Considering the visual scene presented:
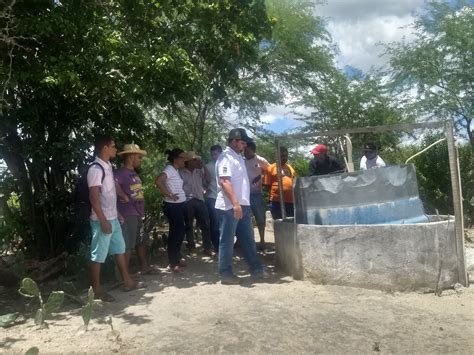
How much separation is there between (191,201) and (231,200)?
1983mm

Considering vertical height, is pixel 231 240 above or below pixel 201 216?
below

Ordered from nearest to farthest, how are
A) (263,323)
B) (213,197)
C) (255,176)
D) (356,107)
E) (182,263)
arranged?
1. (263,323)
2. (182,263)
3. (255,176)
4. (213,197)
5. (356,107)

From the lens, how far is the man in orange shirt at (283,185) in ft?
25.5

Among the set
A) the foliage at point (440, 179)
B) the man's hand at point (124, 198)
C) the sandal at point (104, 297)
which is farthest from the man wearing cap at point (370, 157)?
the sandal at point (104, 297)

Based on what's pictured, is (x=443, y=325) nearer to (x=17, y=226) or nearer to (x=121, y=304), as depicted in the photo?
(x=121, y=304)

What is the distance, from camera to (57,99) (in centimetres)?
634

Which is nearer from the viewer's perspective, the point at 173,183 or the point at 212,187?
the point at 173,183

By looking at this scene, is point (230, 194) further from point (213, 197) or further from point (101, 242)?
point (213, 197)

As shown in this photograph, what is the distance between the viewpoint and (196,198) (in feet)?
25.1

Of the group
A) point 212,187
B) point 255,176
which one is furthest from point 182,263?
point 255,176

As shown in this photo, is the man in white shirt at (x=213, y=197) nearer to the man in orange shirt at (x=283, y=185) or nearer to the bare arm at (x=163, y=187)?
the man in orange shirt at (x=283, y=185)

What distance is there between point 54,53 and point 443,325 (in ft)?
16.6


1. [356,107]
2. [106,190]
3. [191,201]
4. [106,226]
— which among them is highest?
[356,107]

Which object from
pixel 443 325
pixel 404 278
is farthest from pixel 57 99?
pixel 443 325
